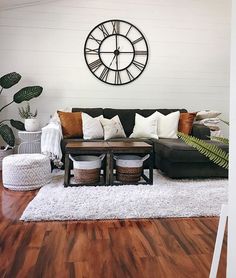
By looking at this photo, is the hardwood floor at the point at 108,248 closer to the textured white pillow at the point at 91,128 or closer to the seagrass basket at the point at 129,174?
the seagrass basket at the point at 129,174

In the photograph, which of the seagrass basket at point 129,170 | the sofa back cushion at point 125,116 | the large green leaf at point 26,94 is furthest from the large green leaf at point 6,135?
the seagrass basket at point 129,170

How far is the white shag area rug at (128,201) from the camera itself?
94.8 inches

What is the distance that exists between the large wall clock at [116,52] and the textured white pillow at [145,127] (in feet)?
2.80

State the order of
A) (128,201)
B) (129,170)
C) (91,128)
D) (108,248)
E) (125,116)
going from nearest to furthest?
(108,248)
(128,201)
(129,170)
(91,128)
(125,116)

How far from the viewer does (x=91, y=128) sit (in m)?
4.24

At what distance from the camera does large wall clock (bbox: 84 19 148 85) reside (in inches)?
193

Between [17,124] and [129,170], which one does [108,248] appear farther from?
[17,124]

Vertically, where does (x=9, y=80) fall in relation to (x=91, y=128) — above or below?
above

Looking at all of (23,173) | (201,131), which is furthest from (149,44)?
(23,173)

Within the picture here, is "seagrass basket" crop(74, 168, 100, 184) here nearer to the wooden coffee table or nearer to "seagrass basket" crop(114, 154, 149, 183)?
the wooden coffee table

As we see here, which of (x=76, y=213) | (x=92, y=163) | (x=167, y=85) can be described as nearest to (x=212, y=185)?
(x=92, y=163)

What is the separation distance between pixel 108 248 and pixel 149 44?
394cm

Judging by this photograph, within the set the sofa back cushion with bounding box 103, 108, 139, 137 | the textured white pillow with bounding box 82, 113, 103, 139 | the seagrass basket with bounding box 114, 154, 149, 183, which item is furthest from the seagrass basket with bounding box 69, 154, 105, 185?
the sofa back cushion with bounding box 103, 108, 139, 137

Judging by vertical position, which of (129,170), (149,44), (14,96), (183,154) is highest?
(149,44)
